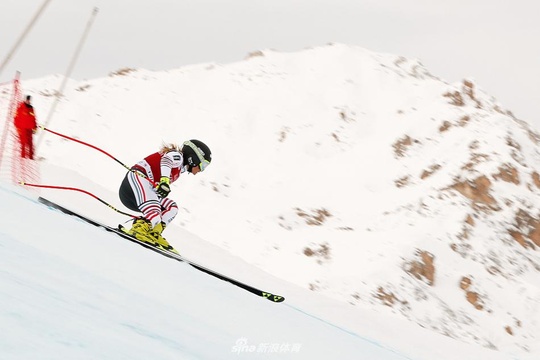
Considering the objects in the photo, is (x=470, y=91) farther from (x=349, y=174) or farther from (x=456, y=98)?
(x=349, y=174)

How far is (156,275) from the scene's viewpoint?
5922 mm

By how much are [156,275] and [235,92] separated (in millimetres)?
25150

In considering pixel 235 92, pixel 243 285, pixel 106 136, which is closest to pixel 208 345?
pixel 243 285

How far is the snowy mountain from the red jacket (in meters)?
1.33

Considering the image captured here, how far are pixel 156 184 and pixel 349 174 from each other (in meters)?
18.1

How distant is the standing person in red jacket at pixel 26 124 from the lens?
10.4 metres

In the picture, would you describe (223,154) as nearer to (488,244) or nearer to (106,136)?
(106,136)

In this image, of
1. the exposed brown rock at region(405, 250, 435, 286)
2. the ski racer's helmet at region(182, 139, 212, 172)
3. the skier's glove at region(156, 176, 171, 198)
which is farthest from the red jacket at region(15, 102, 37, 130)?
the exposed brown rock at region(405, 250, 435, 286)

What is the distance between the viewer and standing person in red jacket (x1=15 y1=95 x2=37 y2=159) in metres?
10.4

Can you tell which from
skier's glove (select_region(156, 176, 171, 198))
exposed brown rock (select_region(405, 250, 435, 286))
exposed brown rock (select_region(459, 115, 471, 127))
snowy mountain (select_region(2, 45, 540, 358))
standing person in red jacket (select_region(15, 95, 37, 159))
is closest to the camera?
skier's glove (select_region(156, 176, 171, 198))

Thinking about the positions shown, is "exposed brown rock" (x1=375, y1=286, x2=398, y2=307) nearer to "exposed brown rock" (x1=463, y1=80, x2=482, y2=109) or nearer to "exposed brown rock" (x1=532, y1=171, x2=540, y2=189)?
"exposed brown rock" (x1=532, y1=171, x2=540, y2=189)

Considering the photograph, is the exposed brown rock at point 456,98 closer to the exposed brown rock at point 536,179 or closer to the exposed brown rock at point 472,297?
the exposed brown rock at point 536,179

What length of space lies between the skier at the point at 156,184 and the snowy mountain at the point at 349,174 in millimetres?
2202

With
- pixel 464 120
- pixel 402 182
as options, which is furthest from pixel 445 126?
pixel 402 182
